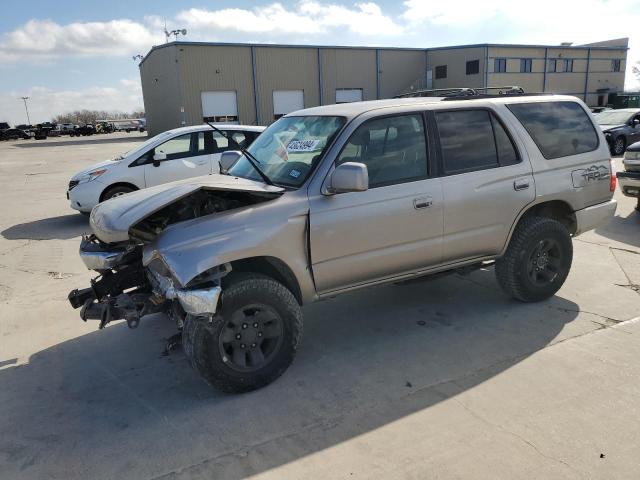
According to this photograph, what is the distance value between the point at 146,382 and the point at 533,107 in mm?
4140

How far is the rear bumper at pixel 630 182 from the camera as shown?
8.38m

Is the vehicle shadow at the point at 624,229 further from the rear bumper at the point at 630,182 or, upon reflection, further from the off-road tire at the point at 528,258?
the off-road tire at the point at 528,258

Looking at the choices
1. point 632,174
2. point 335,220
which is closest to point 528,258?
point 335,220

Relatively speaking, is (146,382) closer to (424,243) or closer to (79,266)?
(424,243)

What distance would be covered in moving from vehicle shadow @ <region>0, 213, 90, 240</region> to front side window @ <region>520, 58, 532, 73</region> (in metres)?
41.9

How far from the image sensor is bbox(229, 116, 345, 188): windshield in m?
3.89

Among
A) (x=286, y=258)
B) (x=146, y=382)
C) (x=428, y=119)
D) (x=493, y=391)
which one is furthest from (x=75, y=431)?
(x=428, y=119)

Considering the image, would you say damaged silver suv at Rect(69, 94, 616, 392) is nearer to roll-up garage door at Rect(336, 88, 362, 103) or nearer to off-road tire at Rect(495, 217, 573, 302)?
off-road tire at Rect(495, 217, 573, 302)

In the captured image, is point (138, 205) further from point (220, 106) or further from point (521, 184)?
point (220, 106)

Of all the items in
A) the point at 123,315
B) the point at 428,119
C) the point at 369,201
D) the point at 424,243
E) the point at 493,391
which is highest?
the point at 428,119

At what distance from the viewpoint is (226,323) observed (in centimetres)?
344

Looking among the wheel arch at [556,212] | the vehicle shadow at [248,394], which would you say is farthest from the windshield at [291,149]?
the wheel arch at [556,212]

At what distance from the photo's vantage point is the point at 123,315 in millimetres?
3621

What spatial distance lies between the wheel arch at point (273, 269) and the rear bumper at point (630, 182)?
7165 millimetres
